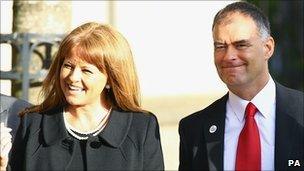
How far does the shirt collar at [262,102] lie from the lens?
3307mm

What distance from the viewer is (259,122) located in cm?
330

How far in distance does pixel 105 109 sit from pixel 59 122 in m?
0.23

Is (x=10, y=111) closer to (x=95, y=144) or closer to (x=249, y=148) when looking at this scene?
(x=95, y=144)

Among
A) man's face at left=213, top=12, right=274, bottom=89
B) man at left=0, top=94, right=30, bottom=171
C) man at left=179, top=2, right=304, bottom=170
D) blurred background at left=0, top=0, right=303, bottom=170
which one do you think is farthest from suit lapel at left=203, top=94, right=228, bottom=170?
blurred background at left=0, top=0, right=303, bottom=170

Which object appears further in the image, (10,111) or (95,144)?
(10,111)

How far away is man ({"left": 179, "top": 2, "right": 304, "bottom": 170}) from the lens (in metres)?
3.23

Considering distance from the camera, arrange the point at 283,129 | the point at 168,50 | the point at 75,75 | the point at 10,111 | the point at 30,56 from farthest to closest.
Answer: the point at 168,50
the point at 30,56
the point at 10,111
the point at 283,129
the point at 75,75

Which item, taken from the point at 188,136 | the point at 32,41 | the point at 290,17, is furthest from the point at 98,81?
the point at 290,17

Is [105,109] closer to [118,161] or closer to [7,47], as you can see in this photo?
[118,161]

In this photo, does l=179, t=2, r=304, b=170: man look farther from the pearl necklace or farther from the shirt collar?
the pearl necklace

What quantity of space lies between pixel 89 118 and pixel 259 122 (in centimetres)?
78

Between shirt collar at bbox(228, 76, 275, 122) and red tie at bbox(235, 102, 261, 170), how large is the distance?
5cm

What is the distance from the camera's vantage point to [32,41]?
15.1 ft

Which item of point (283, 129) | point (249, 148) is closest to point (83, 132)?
point (249, 148)
